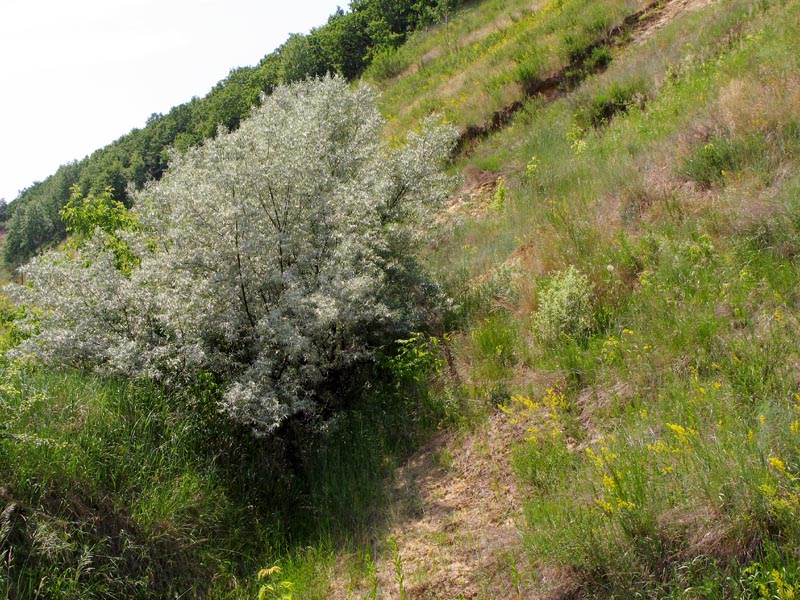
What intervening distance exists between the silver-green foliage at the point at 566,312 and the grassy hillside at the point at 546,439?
23 millimetres

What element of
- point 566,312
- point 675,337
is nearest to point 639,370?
point 675,337

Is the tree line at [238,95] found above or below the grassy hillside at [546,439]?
above

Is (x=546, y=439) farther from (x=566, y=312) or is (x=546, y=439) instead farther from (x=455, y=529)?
(x=566, y=312)

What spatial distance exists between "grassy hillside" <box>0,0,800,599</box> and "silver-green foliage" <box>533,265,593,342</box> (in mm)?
23

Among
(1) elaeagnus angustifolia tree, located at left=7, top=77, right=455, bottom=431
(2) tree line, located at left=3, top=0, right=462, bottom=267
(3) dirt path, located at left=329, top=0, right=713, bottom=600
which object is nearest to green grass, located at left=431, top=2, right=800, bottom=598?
(3) dirt path, located at left=329, top=0, right=713, bottom=600

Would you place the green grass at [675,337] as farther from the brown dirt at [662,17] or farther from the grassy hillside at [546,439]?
the brown dirt at [662,17]

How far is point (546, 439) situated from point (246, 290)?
10.2ft

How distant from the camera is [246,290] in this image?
5832mm

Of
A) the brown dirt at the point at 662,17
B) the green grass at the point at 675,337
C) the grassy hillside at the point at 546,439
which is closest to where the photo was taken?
the green grass at the point at 675,337

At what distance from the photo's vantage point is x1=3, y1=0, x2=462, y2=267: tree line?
31.1 metres

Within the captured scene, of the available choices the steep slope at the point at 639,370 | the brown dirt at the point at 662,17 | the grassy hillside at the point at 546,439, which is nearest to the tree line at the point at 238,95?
the grassy hillside at the point at 546,439

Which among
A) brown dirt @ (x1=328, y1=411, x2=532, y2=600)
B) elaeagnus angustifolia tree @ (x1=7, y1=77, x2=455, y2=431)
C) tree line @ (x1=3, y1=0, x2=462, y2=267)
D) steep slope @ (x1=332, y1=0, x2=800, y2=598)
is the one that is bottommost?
brown dirt @ (x1=328, y1=411, x2=532, y2=600)

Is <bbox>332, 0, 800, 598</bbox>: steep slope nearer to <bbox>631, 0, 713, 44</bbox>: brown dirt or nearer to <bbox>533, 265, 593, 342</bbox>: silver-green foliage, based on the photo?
<bbox>533, 265, 593, 342</bbox>: silver-green foliage

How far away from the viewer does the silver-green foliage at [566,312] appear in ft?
18.0
